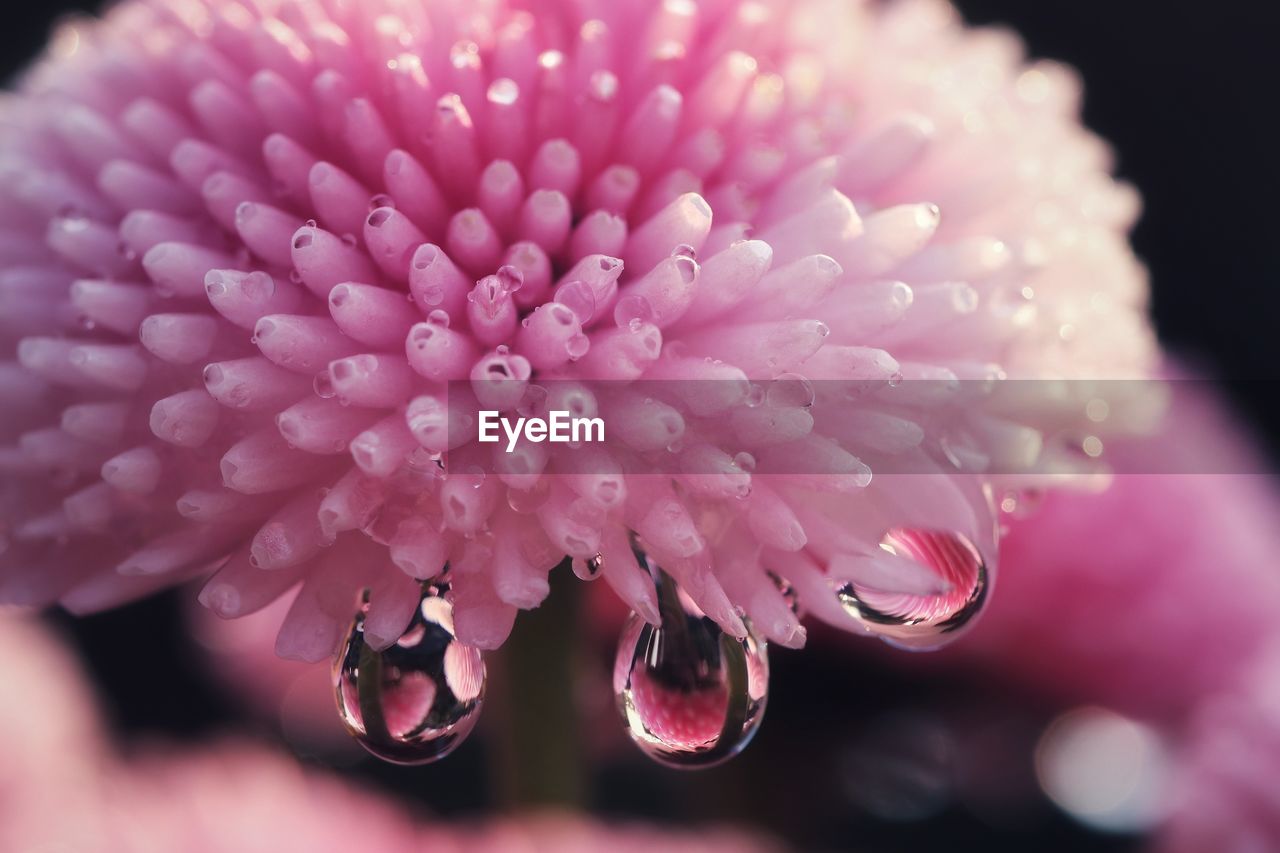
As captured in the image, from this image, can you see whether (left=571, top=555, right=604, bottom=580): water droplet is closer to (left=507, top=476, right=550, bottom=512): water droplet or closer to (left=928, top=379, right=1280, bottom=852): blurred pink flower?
(left=507, top=476, right=550, bottom=512): water droplet

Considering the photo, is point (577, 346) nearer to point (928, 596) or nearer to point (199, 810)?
point (928, 596)

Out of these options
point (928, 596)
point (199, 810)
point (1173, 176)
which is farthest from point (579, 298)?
point (1173, 176)

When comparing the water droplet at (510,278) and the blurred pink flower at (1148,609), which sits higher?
the blurred pink flower at (1148,609)

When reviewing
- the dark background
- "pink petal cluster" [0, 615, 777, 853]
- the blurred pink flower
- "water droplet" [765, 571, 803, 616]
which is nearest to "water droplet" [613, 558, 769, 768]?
"water droplet" [765, 571, 803, 616]

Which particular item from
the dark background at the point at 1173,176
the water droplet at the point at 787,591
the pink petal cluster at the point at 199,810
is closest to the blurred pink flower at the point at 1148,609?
the pink petal cluster at the point at 199,810

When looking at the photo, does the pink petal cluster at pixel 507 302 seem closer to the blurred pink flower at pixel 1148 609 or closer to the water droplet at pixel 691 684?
the water droplet at pixel 691 684

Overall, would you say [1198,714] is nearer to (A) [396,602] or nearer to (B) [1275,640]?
(B) [1275,640]
